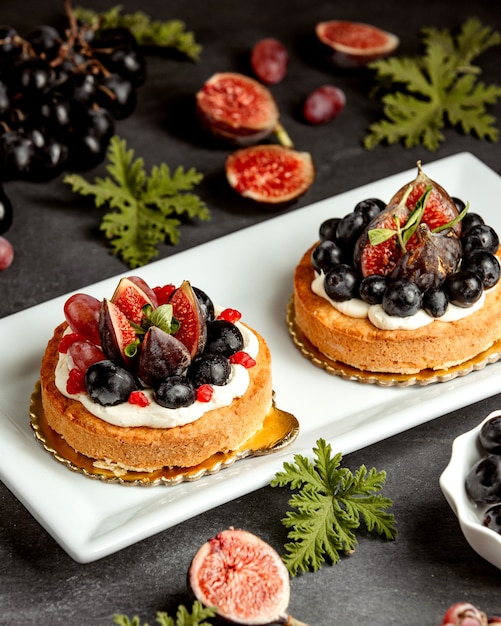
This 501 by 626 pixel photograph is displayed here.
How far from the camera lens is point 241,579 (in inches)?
140

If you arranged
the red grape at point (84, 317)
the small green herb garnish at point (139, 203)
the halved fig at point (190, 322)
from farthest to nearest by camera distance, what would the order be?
the small green herb garnish at point (139, 203)
the red grape at point (84, 317)
the halved fig at point (190, 322)

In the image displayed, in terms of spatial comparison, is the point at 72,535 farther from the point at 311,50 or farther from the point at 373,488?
the point at 311,50

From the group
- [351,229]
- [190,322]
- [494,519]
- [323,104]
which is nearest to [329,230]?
Answer: [351,229]

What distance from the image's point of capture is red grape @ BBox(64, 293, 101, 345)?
4.10m

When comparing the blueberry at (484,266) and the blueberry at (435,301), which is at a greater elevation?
the blueberry at (484,266)

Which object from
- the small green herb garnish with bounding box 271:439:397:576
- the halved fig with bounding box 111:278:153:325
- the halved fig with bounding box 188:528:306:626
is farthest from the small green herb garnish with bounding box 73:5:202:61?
the halved fig with bounding box 188:528:306:626

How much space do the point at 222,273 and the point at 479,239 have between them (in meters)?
1.20

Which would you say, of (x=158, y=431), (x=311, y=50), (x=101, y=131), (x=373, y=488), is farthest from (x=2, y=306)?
(x=311, y=50)

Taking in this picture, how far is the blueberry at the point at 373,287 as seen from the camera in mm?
4262

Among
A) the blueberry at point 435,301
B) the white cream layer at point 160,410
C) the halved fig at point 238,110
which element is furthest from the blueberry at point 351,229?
the halved fig at point 238,110

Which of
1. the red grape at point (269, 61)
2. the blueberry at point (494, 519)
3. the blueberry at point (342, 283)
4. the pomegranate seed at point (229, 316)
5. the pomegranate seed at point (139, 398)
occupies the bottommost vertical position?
the red grape at point (269, 61)

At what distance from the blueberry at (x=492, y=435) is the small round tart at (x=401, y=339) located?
1.91 ft

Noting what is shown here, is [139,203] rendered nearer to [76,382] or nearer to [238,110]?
[238,110]

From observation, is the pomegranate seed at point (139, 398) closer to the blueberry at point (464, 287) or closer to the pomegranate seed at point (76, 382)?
the pomegranate seed at point (76, 382)
